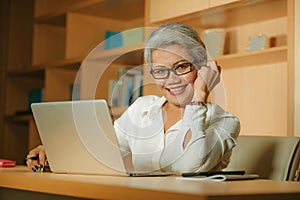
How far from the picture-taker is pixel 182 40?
208 cm

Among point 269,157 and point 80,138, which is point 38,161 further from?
point 269,157

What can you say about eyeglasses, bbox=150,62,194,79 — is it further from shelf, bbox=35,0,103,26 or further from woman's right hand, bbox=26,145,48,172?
shelf, bbox=35,0,103,26

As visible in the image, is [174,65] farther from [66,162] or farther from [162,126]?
[66,162]

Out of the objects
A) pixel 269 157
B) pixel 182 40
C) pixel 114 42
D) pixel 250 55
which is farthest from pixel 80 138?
pixel 114 42

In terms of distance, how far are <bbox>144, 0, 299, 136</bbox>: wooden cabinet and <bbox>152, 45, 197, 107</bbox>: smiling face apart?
84 centimetres

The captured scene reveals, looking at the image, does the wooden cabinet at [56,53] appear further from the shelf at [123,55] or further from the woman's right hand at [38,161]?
the woman's right hand at [38,161]

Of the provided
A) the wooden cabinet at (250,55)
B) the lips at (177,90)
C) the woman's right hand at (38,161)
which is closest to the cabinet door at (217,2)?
the wooden cabinet at (250,55)

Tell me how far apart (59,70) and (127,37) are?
35.9 inches

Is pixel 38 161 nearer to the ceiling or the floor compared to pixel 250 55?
nearer to the floor

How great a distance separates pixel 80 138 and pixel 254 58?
5.73 feet

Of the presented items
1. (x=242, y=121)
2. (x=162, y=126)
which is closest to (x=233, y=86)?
(x=242, y=121)

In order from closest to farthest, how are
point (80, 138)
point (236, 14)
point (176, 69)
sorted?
point (80, 138)
point (176, 69)
point (236, 14)

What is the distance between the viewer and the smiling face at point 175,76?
207 centimetres

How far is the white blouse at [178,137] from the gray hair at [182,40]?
19 centimetres
